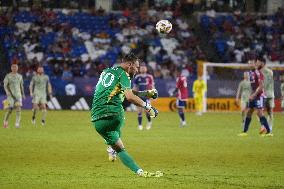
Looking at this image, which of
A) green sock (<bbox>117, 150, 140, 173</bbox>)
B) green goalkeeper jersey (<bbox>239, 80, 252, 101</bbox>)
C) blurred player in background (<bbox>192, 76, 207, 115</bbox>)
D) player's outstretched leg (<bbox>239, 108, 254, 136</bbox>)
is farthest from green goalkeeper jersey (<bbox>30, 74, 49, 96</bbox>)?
green sock (<bbox>117, 150, 140, 173</bbox>)

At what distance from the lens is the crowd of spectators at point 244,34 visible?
45.6 m

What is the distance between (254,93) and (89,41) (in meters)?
23.9

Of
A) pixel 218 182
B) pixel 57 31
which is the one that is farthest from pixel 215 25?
pixel 218 182

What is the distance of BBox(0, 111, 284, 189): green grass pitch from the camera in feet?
39.5

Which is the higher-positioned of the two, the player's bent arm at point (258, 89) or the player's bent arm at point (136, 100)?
the player's bent arm at point (136, 100)

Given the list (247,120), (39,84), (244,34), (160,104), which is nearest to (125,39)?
(160,104)

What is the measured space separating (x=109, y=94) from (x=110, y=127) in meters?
0.64

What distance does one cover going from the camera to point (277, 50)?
151 feet

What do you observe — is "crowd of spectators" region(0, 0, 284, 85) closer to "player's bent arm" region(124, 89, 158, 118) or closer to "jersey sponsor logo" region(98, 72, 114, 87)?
"jersey sponsor logo" region(98, 72, 114, 87)

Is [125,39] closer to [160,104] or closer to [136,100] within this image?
[160,104]

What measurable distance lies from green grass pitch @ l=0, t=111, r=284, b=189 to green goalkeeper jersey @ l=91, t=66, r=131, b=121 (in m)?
1.25

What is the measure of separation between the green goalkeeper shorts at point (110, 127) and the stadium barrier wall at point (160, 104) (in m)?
27.1

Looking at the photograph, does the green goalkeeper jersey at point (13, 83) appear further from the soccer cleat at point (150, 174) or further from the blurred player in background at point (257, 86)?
the soccer cleat at point (150, 174)

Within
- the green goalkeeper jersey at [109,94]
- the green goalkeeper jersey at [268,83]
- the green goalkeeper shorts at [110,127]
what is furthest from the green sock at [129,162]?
the green goalkeeper jersey at [268,83]
